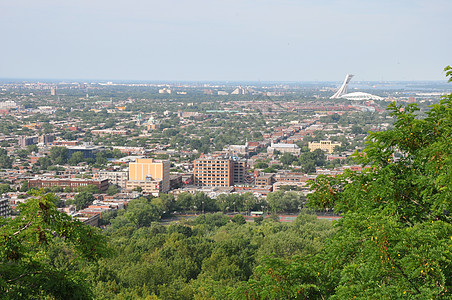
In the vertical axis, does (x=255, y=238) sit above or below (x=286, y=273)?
below

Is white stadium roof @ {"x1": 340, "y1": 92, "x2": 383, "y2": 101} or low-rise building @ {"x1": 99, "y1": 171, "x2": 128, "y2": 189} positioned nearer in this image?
low-rise building @ {"x1": 99, "y1": 171, "x2": 128, "y2": 189}

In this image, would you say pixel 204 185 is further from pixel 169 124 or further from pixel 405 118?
pixel 169 124

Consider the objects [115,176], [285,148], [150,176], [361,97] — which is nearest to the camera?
[150,176]

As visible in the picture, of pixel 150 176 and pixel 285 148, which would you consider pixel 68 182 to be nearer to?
pixel 150 176

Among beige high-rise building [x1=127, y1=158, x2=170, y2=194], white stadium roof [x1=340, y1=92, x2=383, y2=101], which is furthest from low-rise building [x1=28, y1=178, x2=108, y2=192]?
white stadium roof [x1=340, y1=92, x2=383, y2=101]

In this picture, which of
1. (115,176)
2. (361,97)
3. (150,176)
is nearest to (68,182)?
(115,176)

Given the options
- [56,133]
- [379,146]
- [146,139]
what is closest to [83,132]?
[56,133]

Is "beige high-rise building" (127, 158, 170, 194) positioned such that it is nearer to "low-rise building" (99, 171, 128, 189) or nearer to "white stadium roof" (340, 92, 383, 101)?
"low-rise building" (99, 171, 128, 189)

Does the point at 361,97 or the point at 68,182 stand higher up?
the point at 361,97
